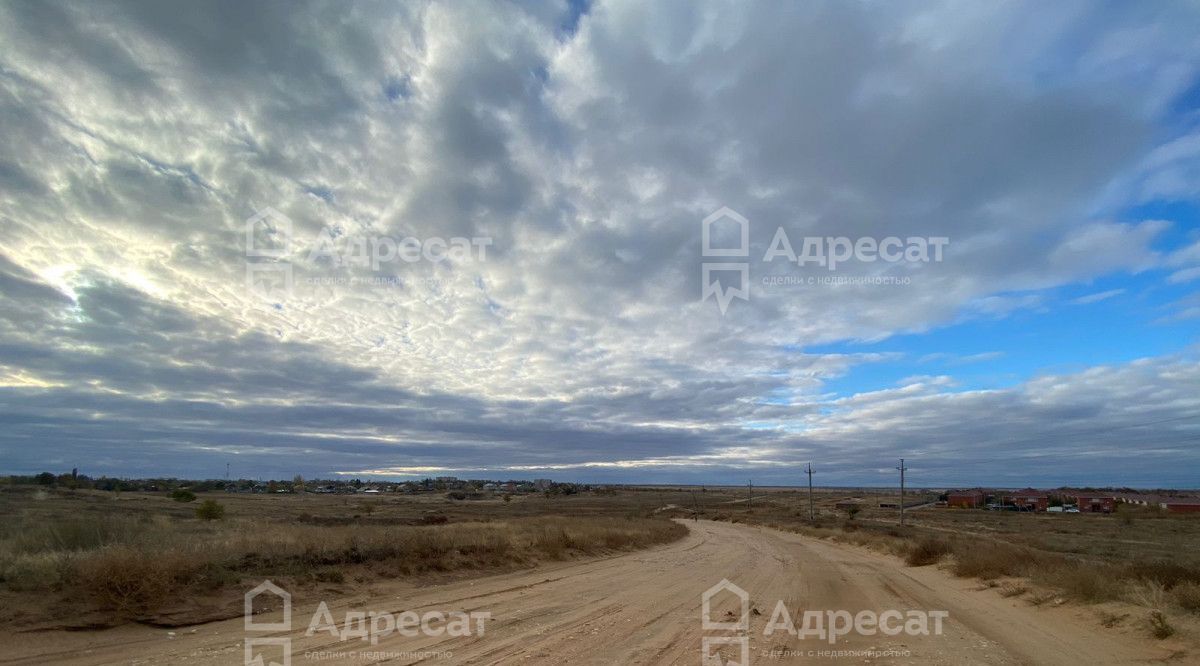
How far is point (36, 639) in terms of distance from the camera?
895 centimetres

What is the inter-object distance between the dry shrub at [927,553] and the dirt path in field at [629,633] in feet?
21.9

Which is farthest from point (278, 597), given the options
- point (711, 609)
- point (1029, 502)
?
point (1029, 502)

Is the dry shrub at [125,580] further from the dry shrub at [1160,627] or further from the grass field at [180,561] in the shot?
the dry shrub at [1160,627]

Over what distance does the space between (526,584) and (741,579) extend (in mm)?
6410

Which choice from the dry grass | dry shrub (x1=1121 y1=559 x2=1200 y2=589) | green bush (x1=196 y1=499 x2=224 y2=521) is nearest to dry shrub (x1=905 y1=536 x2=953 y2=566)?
dry shrub (x1=1121 y1=559 x2=1200 y2=589)

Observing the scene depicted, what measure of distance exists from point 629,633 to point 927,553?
20.1 meters

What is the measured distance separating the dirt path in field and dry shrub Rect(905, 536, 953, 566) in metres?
6.68

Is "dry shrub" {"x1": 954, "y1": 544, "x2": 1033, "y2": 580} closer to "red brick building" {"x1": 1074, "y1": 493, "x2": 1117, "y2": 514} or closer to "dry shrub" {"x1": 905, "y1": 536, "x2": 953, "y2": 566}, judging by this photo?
"dry shrub" {"x1": 905, "y1": 536, "x2": 953, "y2": 566}

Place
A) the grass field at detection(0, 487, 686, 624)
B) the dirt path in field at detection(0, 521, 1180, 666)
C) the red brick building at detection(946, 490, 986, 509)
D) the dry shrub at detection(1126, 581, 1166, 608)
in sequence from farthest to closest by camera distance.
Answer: the red brick building at detection(946, 490, 986, 509) < the dry shrub at detection(1126, 581, 1166, 608) < the grass field at detection(0, 487, 686, 624) < the dirt path in field at detection(0, 521, 1180, 666)

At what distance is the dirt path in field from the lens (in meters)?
8.85

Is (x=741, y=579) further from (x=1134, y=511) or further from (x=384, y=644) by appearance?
(x=1134, y=511)

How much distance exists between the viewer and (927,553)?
25969 mm

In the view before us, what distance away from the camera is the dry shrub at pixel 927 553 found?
83.7ft

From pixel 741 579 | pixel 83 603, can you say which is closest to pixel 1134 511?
pixel 741 579
